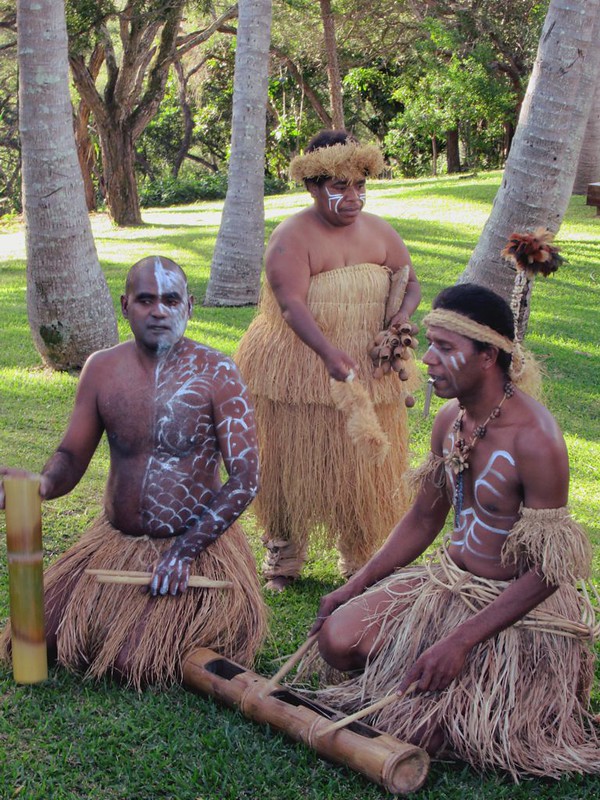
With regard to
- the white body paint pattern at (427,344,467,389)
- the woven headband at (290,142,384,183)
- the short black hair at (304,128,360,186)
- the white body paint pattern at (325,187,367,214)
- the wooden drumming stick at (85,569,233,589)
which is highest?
the short black hair at (304,128,360,186)

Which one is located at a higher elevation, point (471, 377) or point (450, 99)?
point (450, 99)

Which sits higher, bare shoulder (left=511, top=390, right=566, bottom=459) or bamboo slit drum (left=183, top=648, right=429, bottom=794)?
bare shoulder (left=511, top=390, right=566, bottom=459)

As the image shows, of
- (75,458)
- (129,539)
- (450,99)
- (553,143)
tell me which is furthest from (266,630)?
(450,99)

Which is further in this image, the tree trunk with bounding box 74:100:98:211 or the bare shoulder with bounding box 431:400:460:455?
the tree trunk with bounding box 74:100:98:211

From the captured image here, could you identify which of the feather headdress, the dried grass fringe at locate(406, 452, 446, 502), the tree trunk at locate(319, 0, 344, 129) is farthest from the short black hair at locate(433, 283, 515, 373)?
the tree trunk at locate(319, 0, 344, 129)

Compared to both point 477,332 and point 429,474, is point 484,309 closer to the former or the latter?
point 477,332

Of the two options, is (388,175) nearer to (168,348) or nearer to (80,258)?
(80,258)

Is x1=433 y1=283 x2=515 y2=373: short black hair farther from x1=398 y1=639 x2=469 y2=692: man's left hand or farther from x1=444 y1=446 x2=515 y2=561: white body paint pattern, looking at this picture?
x1=398 y1=639 x2=469 y2=692: man's left hand

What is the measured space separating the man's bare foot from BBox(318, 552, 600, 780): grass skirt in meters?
1.16

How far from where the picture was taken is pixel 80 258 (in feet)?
23.2

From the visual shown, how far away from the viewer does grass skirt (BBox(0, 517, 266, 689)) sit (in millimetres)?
3359

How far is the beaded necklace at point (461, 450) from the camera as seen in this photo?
3.06m

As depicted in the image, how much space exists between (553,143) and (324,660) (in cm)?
379

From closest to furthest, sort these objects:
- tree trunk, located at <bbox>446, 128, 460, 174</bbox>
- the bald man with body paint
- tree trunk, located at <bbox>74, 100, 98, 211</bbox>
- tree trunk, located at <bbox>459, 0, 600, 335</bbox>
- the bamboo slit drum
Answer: the bamboo slit drum
the bald man with body paint
tree trunk, located at <bbox>459, 0, 600, 335</bbox>
tree trunk, located at <bbox>74, 100, 98, 211</bbox>
tree trunk, located at <bbox>446, 128, 460, 174</bbox>
